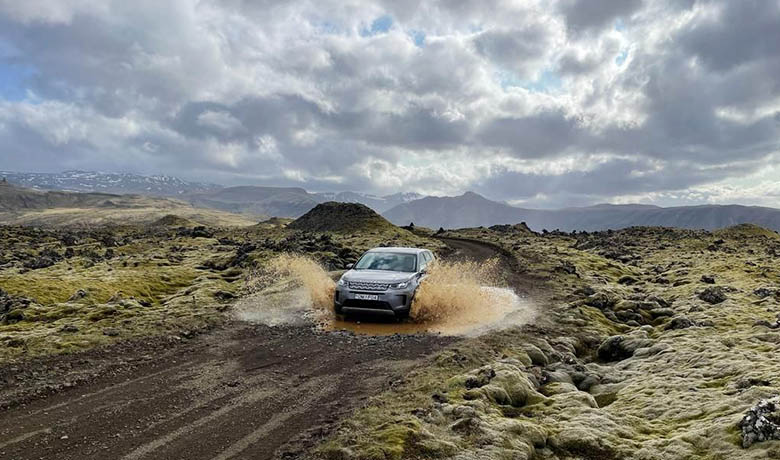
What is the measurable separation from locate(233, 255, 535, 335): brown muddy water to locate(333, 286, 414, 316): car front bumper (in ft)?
1.93

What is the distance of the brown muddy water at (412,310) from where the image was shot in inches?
778

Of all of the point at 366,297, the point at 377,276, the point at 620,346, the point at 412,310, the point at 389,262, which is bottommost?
the point at 620,346

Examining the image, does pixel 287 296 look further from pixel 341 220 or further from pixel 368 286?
pixel 341 220

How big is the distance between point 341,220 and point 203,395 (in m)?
77.4

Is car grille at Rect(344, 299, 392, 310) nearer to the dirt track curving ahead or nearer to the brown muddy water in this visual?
the brown muddy water

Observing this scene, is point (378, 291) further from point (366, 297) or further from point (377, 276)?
point (377, 276)

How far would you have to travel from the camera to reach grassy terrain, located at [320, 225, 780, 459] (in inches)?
358

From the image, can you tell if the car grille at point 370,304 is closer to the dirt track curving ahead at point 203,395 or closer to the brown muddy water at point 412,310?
the brown muddy water at point 412,310

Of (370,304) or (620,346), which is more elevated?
(370,304)

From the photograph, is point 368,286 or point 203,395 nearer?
point 203,395

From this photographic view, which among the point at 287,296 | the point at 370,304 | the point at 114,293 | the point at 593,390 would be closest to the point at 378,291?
the point at 370,304

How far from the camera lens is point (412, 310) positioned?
20.5 metres

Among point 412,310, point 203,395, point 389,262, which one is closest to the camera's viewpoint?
point 203,395

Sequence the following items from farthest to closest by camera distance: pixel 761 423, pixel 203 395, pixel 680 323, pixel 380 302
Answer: pixel 380 302 < pixel 680 323 < pixel 203 395 < pixel 761 423
